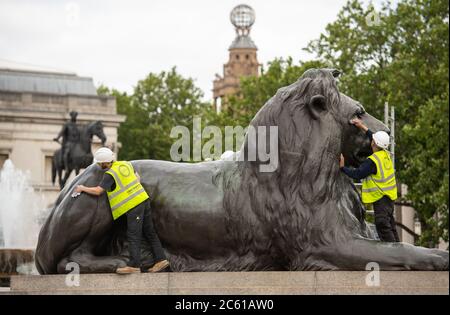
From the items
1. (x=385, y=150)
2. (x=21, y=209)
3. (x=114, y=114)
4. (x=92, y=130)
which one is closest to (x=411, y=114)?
(x=92, y=130)

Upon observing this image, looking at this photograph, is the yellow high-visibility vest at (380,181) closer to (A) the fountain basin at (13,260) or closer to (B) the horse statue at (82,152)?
(A) the fountain basin at (13,260)

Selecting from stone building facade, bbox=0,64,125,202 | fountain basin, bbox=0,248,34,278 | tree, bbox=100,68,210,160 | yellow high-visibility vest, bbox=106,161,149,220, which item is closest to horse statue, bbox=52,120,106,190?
fountain basin, bbox=0,248,34,278

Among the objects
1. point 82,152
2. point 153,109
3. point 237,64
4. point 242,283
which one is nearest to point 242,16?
point 237,64

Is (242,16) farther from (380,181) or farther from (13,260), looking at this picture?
(380,181)

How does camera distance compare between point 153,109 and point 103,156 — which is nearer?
point 103,156

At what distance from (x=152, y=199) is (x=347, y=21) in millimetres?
33167

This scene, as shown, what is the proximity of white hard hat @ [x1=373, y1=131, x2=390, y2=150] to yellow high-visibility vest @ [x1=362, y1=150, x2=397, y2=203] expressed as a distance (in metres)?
0.10

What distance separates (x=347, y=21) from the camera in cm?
4372

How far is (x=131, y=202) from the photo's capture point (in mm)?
11227

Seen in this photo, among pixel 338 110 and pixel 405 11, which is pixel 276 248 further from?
pixel 405 11

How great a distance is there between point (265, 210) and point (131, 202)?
4.45ft

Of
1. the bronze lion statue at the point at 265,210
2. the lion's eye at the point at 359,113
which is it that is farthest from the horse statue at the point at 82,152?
the lion's eye at the point at 359,113

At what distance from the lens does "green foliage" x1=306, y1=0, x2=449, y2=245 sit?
33875 mm

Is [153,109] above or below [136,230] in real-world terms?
above
